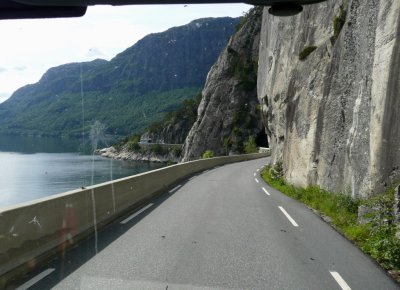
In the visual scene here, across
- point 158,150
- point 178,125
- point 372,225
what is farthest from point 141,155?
point 372,225

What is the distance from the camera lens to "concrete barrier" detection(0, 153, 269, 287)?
5.45 metres

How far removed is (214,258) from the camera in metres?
6.64

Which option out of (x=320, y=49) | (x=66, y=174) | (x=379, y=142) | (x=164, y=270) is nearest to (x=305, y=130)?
(x=320, y=49)

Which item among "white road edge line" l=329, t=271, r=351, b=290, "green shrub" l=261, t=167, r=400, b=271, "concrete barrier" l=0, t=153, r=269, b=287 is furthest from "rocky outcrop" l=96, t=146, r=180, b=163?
"white road edge line" l=329, t=271, r=351, b=290

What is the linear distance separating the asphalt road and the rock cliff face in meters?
2.24

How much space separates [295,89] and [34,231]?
19295mm

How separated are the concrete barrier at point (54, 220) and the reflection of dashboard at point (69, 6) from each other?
2591mm

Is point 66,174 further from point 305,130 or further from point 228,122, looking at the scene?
point 305,130

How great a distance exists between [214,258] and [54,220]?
9.02 feet

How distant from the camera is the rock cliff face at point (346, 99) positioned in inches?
377

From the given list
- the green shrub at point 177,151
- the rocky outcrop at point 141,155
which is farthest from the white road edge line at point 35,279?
the green shrub at point 177,151

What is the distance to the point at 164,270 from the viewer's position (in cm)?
592

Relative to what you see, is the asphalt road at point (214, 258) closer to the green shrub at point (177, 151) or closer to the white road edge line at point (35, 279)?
the white road edge line at point (35, 279)

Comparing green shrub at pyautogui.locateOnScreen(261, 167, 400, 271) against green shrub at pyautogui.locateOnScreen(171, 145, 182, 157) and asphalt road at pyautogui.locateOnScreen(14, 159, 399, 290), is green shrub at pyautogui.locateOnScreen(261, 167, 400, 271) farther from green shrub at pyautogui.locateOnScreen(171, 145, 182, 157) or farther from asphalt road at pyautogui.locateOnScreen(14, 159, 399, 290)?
green shrub at pyautogui.locateOnScreen(171, 145, 182, 157)
